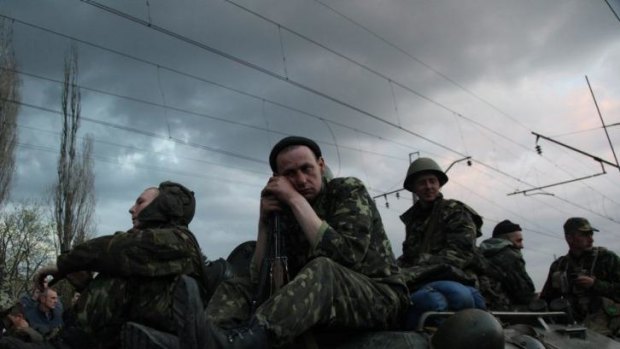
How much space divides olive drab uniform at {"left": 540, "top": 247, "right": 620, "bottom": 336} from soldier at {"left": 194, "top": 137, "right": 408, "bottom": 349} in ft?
12.6

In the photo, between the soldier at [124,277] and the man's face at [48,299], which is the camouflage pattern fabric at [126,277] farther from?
the man's face at [48,299]

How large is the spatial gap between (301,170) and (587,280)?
4169 millimetres

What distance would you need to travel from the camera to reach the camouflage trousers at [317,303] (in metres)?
2.47

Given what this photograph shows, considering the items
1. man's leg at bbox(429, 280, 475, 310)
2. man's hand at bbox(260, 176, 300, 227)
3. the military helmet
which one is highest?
man's hand at bbox(260, 176, 300, 227)

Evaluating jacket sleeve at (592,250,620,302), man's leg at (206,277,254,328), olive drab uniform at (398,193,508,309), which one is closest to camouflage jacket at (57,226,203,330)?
man's leg at (206,277,254,328)

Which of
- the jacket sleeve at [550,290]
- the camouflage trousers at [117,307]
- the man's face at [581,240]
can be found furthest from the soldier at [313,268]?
the man's face at [581,240]

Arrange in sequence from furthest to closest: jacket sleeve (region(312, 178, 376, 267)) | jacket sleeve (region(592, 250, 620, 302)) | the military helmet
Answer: jacket sleeve (region(592, 250, 620, 302))
jacket sleeve (region(312, 178, 376, 267))
the military helmet

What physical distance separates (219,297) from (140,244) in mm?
1029

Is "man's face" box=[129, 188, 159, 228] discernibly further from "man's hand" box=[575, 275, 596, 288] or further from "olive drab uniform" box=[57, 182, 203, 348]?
"man's hand" box=[575, 275, 596, 288]

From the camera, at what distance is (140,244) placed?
13.3 feet

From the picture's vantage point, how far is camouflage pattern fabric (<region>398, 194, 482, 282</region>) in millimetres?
4386

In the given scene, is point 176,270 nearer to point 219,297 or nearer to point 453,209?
point 219,297

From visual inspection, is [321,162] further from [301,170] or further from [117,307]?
[117,307]

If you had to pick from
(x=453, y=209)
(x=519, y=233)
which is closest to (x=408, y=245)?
(x=453, y=209)
